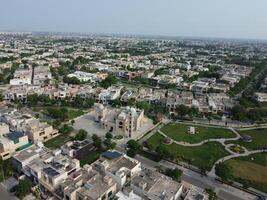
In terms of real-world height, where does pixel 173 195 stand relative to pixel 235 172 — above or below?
above

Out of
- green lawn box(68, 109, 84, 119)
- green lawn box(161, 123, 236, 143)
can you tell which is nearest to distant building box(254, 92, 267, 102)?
green lawn box(161, 123, 236, 143)

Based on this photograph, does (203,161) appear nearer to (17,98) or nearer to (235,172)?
(235,172)

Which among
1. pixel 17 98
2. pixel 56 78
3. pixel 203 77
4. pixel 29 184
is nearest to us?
pixel 29 184

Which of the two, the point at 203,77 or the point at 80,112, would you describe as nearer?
the point at 80,112

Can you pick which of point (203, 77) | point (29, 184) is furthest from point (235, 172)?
point (203, 77)

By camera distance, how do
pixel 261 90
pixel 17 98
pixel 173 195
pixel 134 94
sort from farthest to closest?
pixel 261 90 < pixel 134 94 < pixel 17 98 < pixel 173 195
